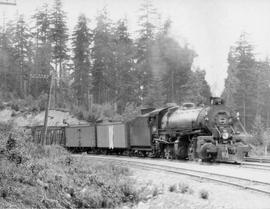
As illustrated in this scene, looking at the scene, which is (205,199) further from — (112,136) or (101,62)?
(101,62)

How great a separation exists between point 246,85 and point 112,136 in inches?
1080

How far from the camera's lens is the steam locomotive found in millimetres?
18669

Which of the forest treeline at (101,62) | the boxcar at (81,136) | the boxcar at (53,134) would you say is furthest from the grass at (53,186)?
the forest treeline at (101,62)

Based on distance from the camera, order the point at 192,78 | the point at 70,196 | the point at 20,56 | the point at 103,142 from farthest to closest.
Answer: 1. the point at 20,56
2. the point at 192,78
3. the point at 103,142
4. the point at 70,196

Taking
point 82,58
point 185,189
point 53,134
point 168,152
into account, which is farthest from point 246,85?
point 185,189

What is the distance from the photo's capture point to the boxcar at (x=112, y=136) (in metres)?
26.8

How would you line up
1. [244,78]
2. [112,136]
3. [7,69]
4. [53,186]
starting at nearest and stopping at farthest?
1. [53,186]
2. [112,136]
3. [244,78]
4. [7,69]

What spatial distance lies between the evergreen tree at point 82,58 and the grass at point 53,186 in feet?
137

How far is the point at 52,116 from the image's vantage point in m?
50.9

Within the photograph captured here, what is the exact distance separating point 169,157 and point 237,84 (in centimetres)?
2820

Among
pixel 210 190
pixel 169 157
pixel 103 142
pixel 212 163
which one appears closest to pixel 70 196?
pixel 210 190

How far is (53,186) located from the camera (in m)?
10.7

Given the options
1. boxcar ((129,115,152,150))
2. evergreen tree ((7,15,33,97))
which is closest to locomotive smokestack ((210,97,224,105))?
boxcar ((129,115,152,150))

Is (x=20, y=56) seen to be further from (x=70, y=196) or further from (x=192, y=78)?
(x=70, y=196)
